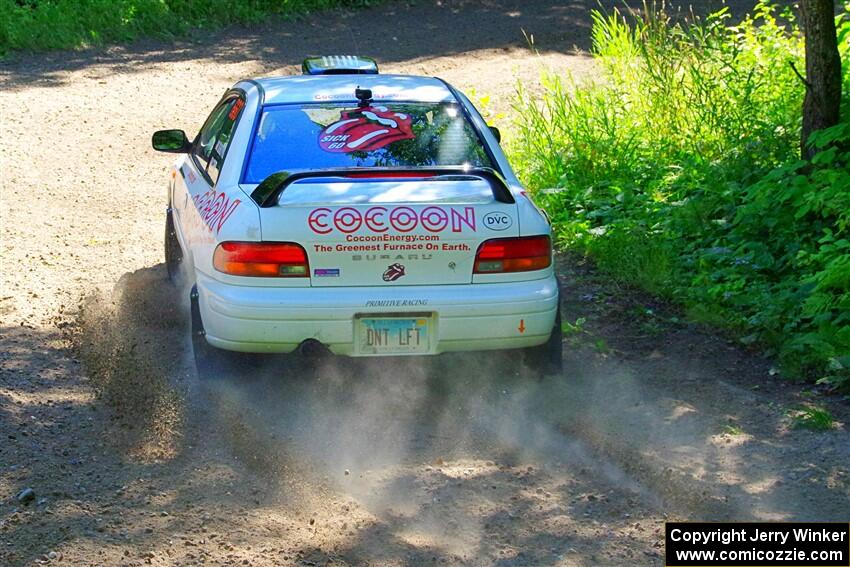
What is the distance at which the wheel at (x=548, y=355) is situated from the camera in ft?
20.5

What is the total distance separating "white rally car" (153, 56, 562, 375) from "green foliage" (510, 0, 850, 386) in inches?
70.4

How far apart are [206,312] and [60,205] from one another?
5.03 m

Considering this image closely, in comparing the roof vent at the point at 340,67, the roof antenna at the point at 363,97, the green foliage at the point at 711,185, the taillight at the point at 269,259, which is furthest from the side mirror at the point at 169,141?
the green foliage at the point at 711,185

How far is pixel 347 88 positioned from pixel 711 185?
11.3ft

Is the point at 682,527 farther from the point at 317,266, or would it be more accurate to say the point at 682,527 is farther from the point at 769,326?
the point at 769,326

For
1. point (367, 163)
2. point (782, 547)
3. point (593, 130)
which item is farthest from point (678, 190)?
point (782, 547)

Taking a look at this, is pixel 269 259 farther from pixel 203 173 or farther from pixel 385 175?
pixel 203 173

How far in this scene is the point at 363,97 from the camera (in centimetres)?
668

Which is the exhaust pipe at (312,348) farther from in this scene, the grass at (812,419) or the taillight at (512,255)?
the grass at (812,419)

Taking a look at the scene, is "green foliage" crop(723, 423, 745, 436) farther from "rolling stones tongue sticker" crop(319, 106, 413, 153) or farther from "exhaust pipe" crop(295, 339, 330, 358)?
"rolling stones tongue sticker" crop(319, 106, 413, 153)

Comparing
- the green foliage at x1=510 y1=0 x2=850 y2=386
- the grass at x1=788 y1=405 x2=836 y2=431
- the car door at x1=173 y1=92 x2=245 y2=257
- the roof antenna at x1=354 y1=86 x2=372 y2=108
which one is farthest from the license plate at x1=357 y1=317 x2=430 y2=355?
the green foliage at x1=510 y1=0 x2=850 y2=386

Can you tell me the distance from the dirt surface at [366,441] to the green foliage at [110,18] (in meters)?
8.32

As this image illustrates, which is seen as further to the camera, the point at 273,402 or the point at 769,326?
the point at 769,326

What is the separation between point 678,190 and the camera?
927 centimetres
